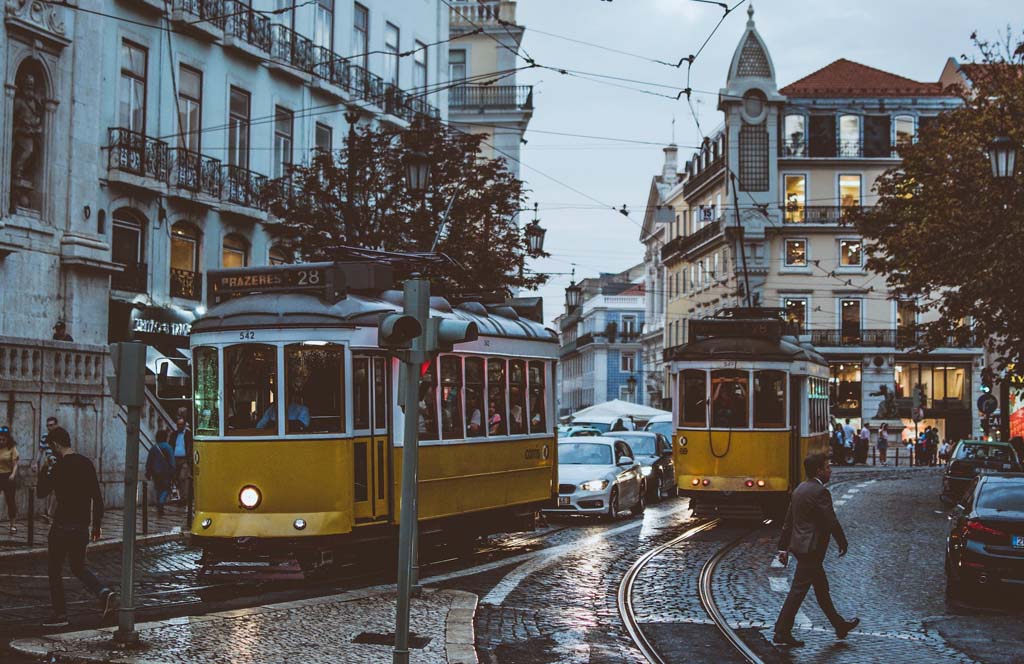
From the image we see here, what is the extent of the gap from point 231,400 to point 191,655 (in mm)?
4855

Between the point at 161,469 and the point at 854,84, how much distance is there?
191ft

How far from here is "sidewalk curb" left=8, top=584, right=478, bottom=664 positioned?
10359 millimetres

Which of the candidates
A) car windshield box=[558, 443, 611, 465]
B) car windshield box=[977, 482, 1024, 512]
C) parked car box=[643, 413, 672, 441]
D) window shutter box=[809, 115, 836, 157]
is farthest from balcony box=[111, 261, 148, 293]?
window shutter box=[809, 115, 836, 157]

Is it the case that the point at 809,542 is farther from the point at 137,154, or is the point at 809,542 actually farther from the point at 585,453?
the point at 137,154

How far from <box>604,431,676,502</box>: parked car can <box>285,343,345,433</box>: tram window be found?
53.1ft

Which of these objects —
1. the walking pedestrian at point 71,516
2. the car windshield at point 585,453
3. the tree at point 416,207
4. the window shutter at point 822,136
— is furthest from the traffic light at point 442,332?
the window shutter at point 822,136

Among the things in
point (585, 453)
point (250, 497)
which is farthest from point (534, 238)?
point (250, 497)

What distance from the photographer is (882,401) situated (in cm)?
7362

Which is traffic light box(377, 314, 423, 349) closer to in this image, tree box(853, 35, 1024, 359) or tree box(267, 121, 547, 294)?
tree box(853, 35, 1024, 359)

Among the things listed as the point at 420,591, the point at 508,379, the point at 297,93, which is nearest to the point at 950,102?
the point at 297,93

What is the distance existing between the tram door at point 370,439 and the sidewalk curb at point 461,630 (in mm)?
1343

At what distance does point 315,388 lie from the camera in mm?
14938

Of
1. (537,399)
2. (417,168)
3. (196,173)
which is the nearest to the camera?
(537,399)

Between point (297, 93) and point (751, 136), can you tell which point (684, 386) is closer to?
point (297, 93)
